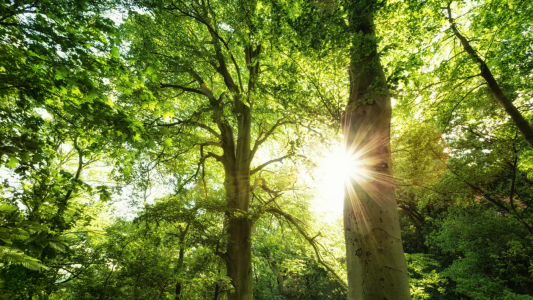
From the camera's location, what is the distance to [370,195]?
220 cm

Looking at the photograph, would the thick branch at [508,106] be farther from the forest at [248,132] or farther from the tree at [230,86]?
the tree at [230,86]

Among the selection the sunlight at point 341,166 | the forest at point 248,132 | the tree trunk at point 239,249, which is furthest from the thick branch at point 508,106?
the tree trunk at point 239,249

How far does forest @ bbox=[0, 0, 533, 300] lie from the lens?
7.60 ft

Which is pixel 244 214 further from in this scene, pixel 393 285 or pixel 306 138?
pixel 393 285

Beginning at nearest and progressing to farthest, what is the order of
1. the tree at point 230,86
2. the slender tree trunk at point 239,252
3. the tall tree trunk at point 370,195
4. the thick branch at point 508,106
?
the tall tree trunk at point 370,195 < the tree at point 230,86 < the thick branch at point 508,106 < the slender tree trunk at point 239,252

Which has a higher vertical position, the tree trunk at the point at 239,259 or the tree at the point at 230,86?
the tree at the point at 230,86

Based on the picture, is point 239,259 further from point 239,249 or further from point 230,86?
point 230,86

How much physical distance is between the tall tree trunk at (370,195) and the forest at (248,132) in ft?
0.05

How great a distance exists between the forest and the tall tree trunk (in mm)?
15

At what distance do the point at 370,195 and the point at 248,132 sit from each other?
568 cm

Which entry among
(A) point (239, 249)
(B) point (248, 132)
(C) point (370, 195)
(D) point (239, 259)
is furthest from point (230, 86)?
(C) point (370, 195)

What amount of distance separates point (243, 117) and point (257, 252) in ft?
16.2

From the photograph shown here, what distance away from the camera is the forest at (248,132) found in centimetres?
232

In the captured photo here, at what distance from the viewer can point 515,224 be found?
384 inches
